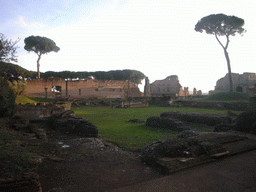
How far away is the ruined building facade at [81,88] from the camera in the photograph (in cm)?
2903

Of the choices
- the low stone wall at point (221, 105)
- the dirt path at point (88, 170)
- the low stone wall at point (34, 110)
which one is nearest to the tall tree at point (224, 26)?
the low stone wall at point (221, 105)

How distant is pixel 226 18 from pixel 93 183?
1214 inches

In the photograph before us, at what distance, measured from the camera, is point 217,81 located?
133ft

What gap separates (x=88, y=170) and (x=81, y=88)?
107ft

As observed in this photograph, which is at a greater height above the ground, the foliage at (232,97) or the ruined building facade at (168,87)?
the ruined building facade at (168,87)

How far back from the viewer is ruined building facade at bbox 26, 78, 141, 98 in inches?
1143

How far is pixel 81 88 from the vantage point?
33875 mm

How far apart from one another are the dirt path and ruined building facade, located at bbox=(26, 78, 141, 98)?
92.5 feet

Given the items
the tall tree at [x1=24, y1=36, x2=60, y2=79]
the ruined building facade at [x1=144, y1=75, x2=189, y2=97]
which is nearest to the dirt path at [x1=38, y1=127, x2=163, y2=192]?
the tall tree at [x1=24, y1=36, x2=60, y2=79]

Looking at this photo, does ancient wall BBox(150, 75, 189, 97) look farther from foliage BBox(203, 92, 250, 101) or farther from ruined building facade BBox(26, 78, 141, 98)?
foliage BBox(203, 92, 250, 101)

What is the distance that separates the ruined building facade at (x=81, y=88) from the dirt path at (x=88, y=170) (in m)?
28.2

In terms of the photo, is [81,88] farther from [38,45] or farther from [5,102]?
[5,102]

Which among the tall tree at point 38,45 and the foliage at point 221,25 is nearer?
the foliage at point 221,25

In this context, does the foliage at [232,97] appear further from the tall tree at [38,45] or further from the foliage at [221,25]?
the tall tree at [38,45]
